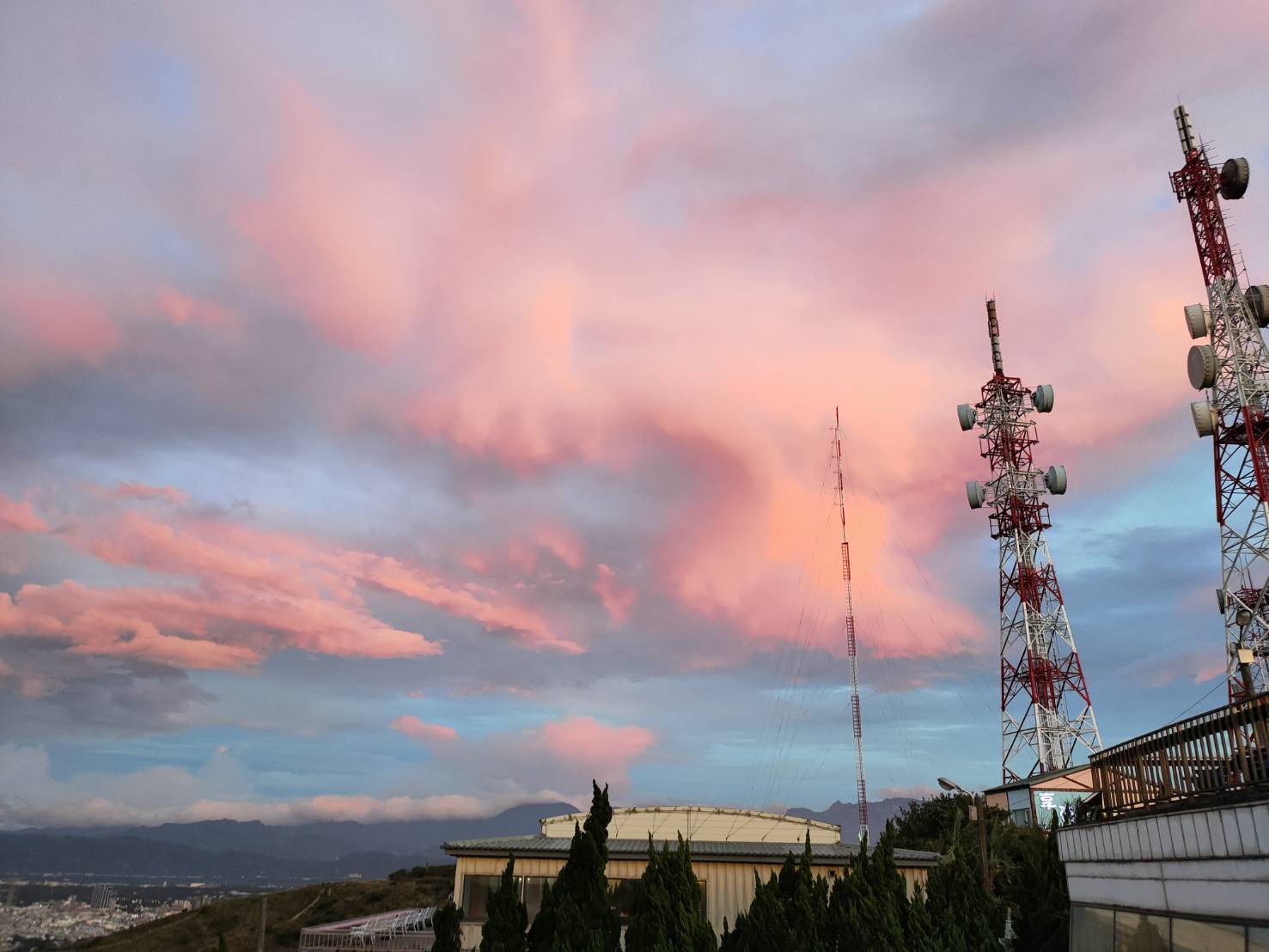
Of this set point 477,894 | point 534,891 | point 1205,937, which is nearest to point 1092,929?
point 1205,937

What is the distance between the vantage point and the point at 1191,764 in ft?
38.1

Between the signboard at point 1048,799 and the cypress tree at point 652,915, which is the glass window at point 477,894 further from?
the signboard at point 1048,799

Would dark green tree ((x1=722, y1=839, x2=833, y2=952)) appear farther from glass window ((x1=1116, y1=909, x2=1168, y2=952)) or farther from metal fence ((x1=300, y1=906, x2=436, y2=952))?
metal fence ((x1=300, y1=906, x2=436, y2=952))

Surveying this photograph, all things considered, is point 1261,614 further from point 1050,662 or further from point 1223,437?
point 1050,662

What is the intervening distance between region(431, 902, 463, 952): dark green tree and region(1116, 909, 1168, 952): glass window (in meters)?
16.4

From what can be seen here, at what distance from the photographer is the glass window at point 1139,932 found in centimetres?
1152

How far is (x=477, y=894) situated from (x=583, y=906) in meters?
10.1

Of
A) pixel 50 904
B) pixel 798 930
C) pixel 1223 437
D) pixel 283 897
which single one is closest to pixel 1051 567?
pixel 1223 437

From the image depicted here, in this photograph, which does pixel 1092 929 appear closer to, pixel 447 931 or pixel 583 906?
pixel 583 906

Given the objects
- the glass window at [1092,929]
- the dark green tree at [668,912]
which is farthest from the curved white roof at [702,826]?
the glass window at [1092,929]

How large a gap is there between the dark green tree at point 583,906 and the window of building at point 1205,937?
13.6m

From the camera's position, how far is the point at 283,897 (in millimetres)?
66125

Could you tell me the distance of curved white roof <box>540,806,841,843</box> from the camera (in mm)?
40438

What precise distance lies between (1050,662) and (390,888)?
51473 millimetres
